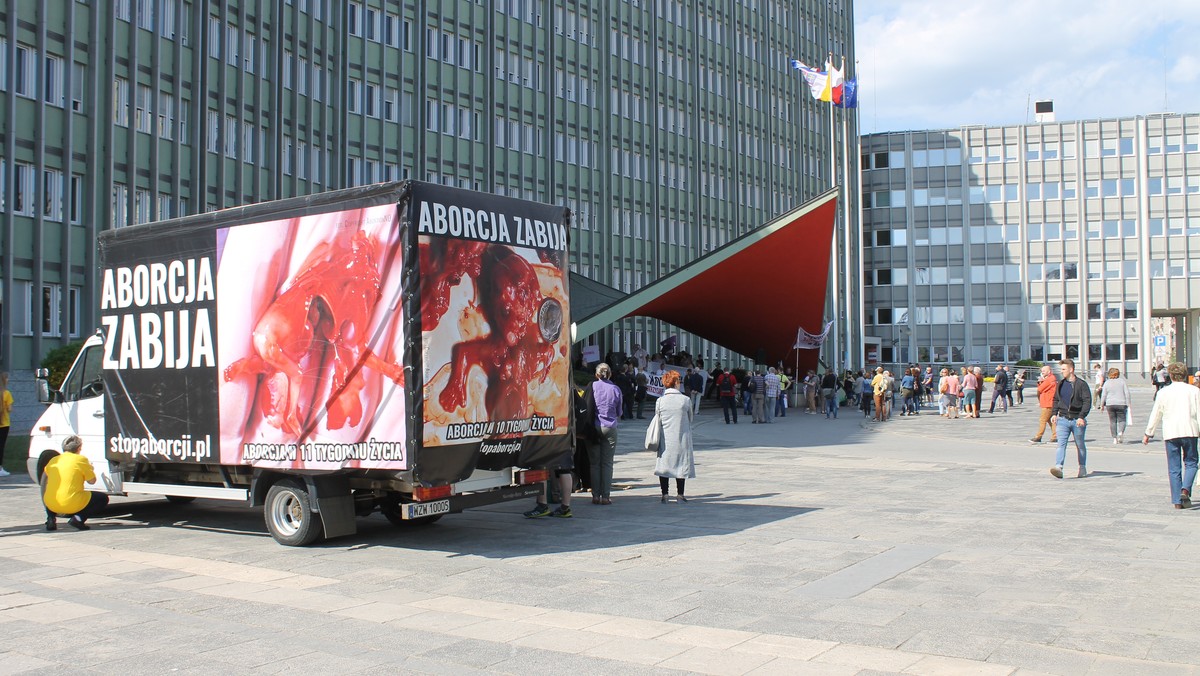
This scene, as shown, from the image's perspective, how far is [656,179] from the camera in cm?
6178

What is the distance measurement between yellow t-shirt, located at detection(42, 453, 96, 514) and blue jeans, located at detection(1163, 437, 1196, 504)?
11.7 meters

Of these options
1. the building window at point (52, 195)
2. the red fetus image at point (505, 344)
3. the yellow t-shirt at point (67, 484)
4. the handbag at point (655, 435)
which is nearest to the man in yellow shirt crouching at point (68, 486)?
the yellow t-shirt at point (67, 484)

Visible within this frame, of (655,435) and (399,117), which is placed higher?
(399,117)

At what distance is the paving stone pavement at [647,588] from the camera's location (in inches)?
237

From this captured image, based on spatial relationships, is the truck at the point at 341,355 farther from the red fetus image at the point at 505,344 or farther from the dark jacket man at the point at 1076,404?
the dark jacket man at the point at 1076,404

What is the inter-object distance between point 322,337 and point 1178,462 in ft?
30.6

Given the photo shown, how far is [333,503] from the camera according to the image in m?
9.88

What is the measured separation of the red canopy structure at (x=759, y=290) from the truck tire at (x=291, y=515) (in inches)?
626

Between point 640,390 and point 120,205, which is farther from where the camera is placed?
point 120,205

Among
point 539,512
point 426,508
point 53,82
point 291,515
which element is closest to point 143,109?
point 53,82

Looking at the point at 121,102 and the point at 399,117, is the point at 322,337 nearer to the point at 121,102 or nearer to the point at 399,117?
the point at 121,102

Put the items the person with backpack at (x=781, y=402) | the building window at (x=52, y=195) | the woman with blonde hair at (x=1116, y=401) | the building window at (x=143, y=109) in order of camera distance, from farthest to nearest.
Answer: the building window at (x=143, y=109) < the person with backpack at (x=781, y=402) < the building window at (x=52, y=195) < the woman with blonde hair at (x=1116, y=401)

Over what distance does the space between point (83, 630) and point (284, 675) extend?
195 cm

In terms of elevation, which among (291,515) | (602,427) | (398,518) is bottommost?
(398,518)
